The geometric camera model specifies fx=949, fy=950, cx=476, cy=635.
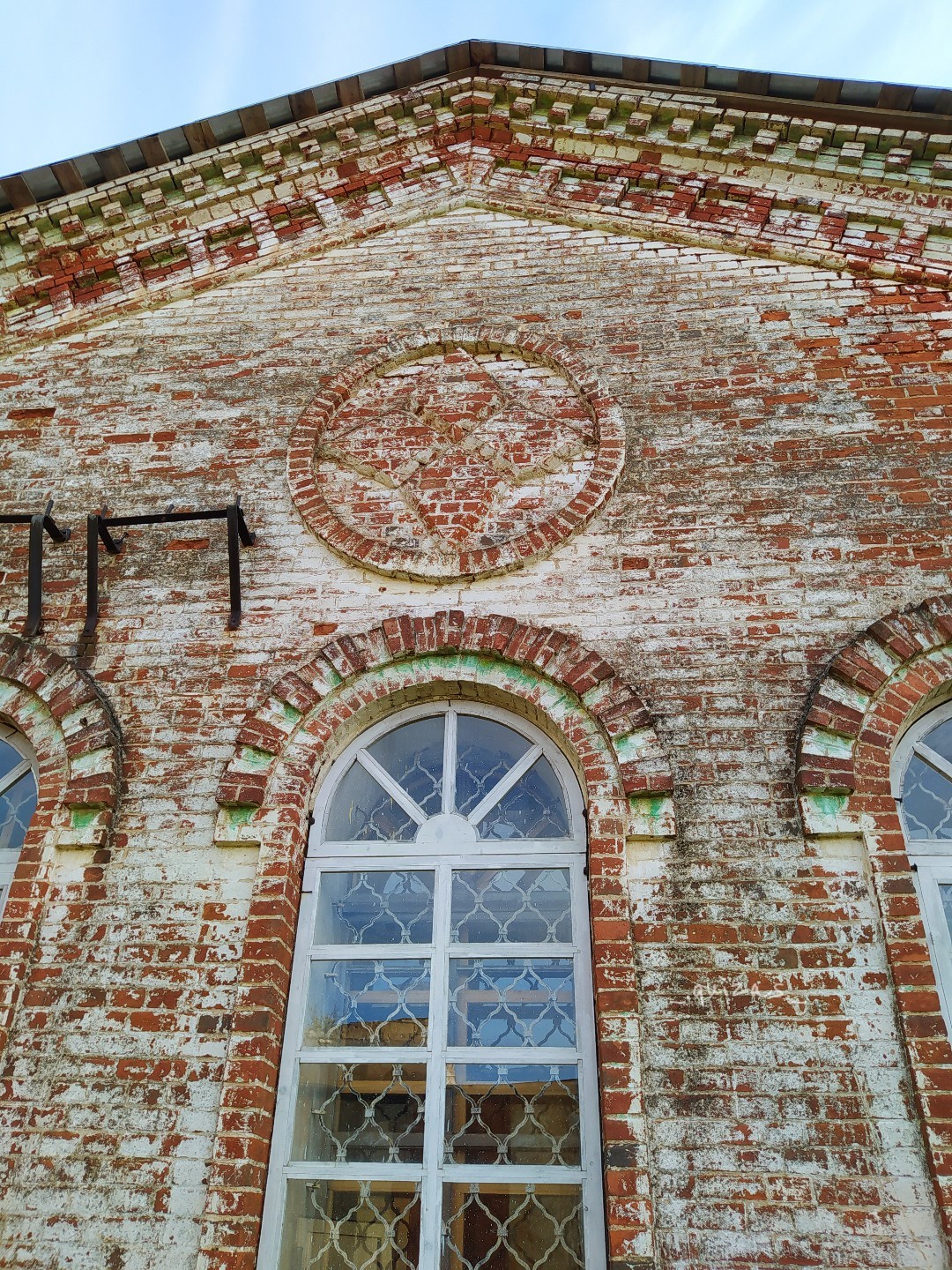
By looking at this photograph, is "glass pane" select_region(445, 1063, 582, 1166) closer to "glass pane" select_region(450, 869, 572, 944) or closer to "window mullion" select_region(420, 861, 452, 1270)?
"window mullion" select_region(420, 861, 452, 1270)

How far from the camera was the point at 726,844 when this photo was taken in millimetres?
3955

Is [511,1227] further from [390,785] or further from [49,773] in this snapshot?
[49,773]

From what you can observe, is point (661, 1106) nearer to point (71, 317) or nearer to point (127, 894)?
point (127, 894)

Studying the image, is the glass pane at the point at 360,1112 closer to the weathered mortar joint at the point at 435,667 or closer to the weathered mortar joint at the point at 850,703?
the weathered mortar joint at the point at 435,667

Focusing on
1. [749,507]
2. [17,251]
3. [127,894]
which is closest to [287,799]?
[127,894]

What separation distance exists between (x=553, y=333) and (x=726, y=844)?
124 inches

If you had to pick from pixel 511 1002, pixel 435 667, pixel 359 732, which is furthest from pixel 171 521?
pixel 511 1002

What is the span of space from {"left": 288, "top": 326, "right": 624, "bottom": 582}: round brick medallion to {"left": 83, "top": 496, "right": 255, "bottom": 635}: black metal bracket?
39 centimetres

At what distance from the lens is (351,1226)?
11.8 feet

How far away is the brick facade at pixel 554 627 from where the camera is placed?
3.50 m

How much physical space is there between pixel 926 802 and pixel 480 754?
2008 mm

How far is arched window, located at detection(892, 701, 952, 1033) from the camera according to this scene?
388cm

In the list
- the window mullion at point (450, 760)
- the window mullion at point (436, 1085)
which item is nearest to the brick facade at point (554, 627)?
the window mullion at point (450, 760)

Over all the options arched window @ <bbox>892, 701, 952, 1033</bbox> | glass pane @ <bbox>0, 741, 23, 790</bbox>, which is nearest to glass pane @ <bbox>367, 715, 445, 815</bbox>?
glass pane @ <bbox>0, 741, 23, 790</bbox>
